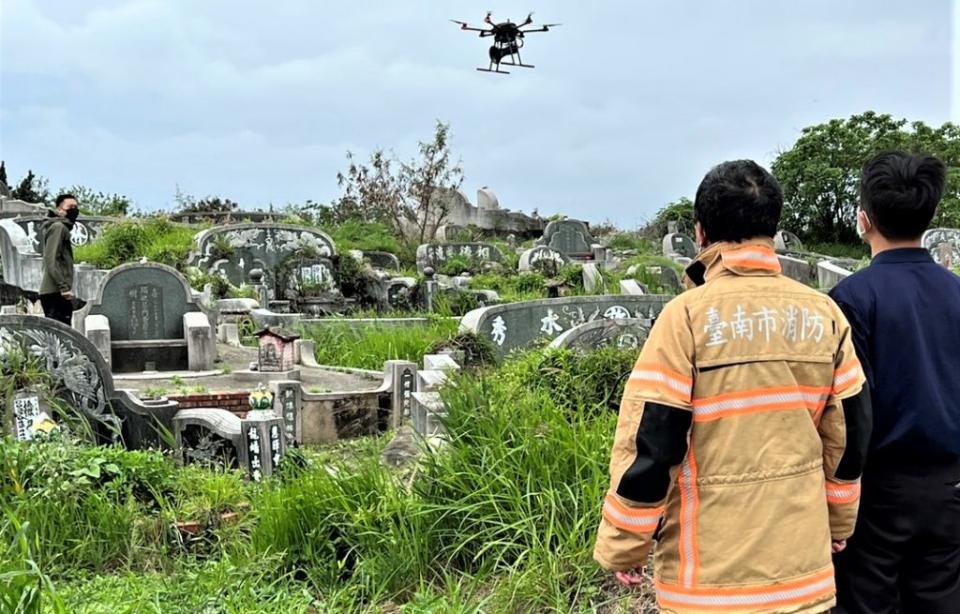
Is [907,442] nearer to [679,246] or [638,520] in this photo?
[638,520]

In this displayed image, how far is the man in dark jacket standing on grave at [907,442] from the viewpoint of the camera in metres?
2.29

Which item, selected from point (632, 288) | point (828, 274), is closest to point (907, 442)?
point (632, 288)

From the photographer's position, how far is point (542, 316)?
35.5 feet

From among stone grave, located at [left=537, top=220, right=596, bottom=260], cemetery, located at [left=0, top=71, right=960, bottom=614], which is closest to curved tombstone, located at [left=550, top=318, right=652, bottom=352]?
cemetery, located at [left=0, top=71, right=960, bottom=614]

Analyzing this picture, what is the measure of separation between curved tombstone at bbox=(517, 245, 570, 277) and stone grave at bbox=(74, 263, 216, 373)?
360 inches

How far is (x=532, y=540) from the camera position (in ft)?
11.4

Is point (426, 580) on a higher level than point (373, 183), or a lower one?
lower

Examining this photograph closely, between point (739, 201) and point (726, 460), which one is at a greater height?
point (739, 201)

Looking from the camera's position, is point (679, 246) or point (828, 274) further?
point (679, 246)

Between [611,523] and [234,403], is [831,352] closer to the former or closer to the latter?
[611,523]

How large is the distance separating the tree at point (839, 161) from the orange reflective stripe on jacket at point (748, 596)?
26.4 meters

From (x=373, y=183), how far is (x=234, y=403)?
1742cm

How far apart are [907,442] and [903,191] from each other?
2.19ft

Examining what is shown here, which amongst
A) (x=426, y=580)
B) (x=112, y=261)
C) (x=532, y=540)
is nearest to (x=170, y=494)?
(x=426, y=580)
